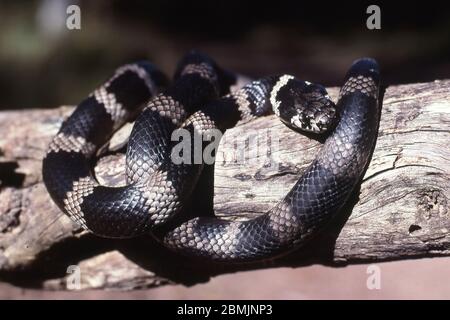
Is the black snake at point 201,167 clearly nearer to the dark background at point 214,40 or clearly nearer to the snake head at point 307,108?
the snake head at point 307,108

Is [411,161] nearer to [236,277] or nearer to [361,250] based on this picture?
[361,250]

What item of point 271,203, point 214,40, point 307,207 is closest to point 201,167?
point 271,203

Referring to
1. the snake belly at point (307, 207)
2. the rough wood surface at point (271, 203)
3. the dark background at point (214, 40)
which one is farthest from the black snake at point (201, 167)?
the dark background at point (214, 40)

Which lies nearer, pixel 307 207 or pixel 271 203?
pixel 307 207

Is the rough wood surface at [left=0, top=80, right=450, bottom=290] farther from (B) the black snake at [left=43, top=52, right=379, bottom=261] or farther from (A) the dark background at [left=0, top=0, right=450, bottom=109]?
(A) the dark background at [left=0, top=0, right=450, bottom=109]

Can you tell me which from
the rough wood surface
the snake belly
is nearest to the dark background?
the rough wood surface

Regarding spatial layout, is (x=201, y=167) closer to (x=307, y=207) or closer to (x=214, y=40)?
(x=307, y=207)
